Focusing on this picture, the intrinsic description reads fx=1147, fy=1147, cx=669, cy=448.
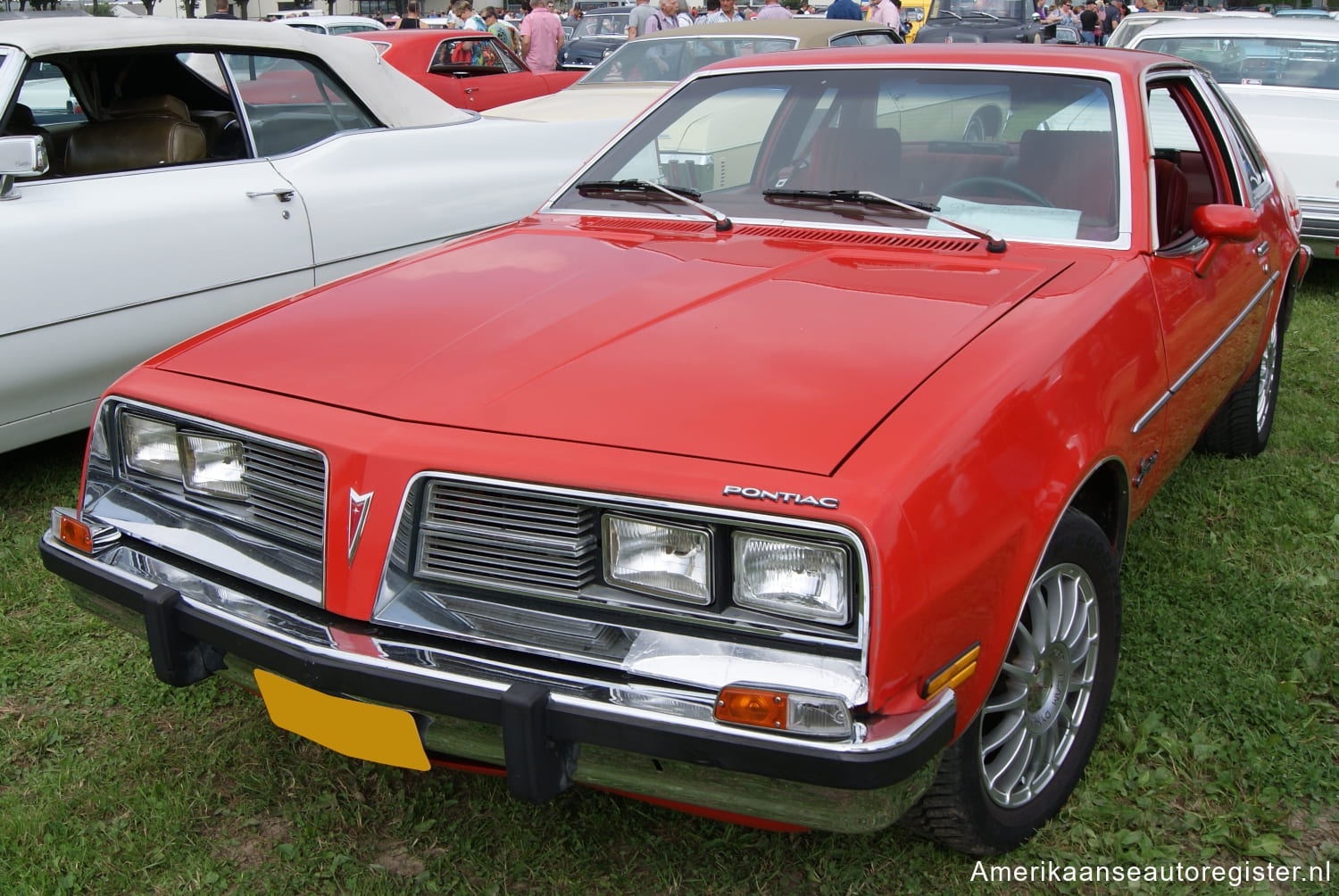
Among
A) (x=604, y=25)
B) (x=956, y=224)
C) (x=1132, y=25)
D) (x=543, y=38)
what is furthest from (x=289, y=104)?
(x=604, y=25)

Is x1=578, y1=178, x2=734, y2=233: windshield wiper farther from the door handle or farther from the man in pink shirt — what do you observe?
the man in pink shirt

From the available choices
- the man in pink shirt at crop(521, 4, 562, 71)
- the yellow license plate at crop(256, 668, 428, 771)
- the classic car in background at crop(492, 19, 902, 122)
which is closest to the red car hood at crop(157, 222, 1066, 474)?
the yellow license plate at crop(256, 668, 428, 771)

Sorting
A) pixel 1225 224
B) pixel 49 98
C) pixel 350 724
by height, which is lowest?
pixel 350 724

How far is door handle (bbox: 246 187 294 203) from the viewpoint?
4262 millimetres

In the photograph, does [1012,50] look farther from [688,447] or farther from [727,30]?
[727,30]

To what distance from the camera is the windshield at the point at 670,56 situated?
7703 mm

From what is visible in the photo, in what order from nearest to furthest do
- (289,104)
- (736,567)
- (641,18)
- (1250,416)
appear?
(736,567)
(1250,416)
(289,104)
(641,18)

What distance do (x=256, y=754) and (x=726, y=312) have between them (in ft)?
4.80

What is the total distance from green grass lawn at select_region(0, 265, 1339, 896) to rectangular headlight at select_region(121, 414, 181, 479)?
27.7 inches

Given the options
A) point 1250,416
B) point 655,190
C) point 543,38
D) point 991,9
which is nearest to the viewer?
point 655,190

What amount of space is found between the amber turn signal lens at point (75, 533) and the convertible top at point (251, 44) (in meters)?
2.30

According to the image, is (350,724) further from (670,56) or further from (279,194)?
(670,56)

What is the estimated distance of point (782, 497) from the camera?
5.58ft

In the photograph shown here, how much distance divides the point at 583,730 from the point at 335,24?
15056 mm
